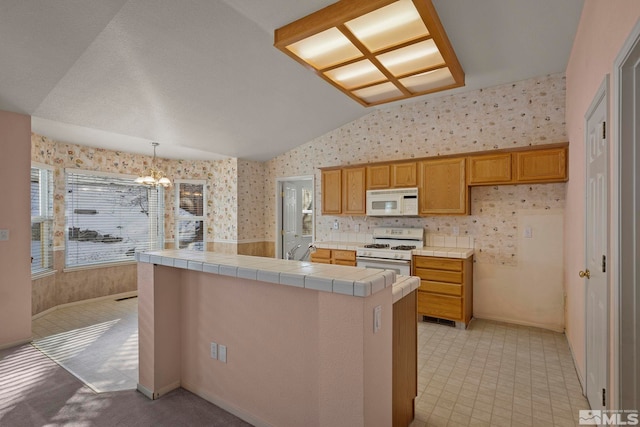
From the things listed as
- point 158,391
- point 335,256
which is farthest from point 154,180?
point 158,391

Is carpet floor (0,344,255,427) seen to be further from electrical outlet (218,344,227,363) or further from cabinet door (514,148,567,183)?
cabinet door (514,148,567,183)

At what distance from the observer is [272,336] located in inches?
75.4

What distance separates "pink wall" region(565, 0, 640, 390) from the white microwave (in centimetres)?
171

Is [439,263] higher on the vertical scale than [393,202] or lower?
lower

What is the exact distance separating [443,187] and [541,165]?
1081 mm

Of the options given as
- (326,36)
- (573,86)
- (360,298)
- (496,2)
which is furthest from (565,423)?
(326,36)

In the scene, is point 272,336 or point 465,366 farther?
point 465,366

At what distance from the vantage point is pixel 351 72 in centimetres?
329

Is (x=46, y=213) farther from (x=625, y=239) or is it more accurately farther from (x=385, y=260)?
(x=625, y=239)

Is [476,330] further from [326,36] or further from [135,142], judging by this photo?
[135,142]

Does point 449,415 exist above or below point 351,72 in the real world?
below

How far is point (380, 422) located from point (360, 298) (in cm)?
70

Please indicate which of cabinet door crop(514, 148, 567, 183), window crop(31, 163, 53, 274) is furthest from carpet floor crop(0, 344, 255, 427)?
cabinet door crop(514, 148, 567, 183)

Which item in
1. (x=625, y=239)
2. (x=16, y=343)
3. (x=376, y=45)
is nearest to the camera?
(x=625, y=239)
